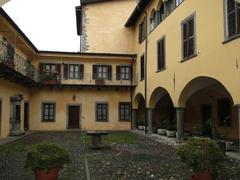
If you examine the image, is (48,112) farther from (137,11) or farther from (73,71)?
(137,11)

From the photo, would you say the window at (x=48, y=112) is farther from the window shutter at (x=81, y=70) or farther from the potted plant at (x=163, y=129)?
the potted plant at (x=163, y=129)

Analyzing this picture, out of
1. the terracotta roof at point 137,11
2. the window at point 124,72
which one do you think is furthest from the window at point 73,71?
the terracotta roof at point 137,11

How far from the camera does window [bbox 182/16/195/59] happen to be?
45.9ft

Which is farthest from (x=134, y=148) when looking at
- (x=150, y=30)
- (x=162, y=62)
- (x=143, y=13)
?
(x=143, y=13)

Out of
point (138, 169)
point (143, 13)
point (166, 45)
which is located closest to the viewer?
point (138, 169)

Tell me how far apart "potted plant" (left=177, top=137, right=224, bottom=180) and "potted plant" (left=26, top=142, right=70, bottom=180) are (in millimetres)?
2651

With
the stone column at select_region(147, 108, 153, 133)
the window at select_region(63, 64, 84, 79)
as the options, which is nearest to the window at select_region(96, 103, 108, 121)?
the window at select_region(63, 64, 84, 79)

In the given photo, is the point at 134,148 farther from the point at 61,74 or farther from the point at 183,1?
the point at 61,74

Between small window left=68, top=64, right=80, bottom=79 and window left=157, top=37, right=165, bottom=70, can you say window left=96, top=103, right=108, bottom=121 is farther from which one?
window left=157, top=37, right=165, bottom=70

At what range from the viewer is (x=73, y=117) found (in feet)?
84.7

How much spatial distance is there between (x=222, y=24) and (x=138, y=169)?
559 centimetres

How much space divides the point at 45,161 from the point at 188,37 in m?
9.42

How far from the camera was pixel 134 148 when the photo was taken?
14070 millimetres

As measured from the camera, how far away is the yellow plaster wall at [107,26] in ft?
94.3
